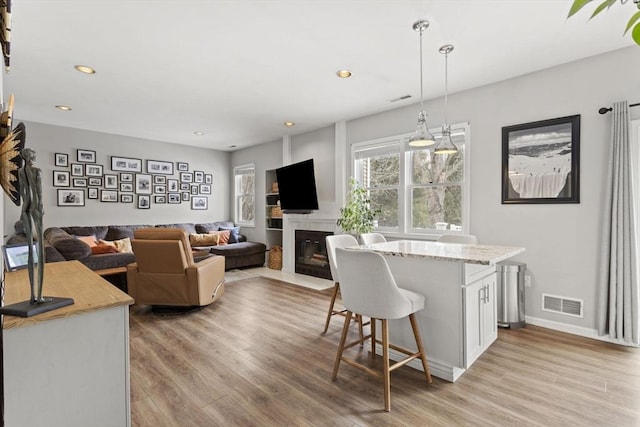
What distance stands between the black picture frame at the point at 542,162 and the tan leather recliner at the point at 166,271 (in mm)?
3554

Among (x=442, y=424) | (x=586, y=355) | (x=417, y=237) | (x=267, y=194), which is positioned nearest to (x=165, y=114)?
(x=267, y=194)

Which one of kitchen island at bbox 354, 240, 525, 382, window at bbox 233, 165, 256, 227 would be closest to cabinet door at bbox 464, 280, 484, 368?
kitchen island at bbox 354, 240, 525, 382

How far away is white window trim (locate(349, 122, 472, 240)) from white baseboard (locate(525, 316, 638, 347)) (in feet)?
3.70

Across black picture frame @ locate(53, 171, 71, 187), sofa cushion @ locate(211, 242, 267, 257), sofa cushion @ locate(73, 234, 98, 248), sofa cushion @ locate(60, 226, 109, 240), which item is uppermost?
black picture frame @ locate(53, 171, 71, 187)

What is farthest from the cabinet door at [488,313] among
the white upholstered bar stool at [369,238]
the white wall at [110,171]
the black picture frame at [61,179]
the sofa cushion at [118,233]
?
the black picture frame at [61,179]

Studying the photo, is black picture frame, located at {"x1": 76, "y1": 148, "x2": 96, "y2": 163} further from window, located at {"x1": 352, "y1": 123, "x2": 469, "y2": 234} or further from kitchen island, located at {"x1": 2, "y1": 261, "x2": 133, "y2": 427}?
kitchen island, located at {"x1": 2, "y1": 261, "x2": 133, "y2": 427}

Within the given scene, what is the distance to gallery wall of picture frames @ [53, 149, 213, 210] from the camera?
221 inches

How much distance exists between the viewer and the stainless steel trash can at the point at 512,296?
3.32 metres

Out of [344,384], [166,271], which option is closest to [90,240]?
[166,271]

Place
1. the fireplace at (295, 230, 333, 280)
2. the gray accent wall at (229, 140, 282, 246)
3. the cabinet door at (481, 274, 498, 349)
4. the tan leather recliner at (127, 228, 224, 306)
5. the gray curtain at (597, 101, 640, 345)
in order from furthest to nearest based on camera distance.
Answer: the gray accent wall at (229, 140, 282, 246)
the fireplace at (295, 230, 333, 280)
the tan leather recliner at (127, 228, 224, 306)
the gray curtain at (597, 101, 640, 345)
the cabinet door at (481, 274, 498, 349)

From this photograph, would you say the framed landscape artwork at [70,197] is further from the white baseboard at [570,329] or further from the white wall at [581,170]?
the white baseboard at [570,329]

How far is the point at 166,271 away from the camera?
3.67 metres

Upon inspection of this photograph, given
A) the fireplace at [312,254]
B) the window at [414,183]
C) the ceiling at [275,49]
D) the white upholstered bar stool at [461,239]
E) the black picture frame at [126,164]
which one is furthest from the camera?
the black picture frame at [126,164]

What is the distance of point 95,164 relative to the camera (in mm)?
5918
